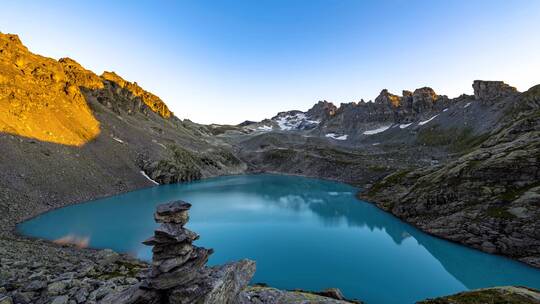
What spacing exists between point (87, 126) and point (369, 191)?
3480 inches

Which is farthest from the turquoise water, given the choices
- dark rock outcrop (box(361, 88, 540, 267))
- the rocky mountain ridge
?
the rocky mountain ridge

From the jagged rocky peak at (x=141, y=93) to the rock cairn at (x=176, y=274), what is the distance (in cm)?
15585

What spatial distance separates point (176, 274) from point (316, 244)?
2997 cm

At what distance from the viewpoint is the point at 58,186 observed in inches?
2238

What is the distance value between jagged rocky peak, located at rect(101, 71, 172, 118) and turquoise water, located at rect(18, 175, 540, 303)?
107 metres

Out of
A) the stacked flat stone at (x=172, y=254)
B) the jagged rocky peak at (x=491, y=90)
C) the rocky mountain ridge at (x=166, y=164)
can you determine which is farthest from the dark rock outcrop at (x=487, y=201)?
the jagged rocky peak at (x=491, y=90)

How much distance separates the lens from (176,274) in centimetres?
1429

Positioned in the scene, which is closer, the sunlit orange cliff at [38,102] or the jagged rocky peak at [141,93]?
the sunlit orange cliff at [38,102]

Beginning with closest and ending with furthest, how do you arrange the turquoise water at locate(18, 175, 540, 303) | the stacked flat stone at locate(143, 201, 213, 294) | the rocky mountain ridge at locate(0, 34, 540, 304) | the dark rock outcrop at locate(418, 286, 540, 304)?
the stacked flat stone at locate(143, 201, 213, 294), the dark rock outcrop at locate(418, 286, 540, 304), the turquoise water at locate(18, 175, 540, 303), the rocky mountain ridge at locate(0, 34, 540, 304)

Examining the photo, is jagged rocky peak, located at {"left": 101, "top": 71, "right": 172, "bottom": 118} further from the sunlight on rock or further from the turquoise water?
the turquoise water

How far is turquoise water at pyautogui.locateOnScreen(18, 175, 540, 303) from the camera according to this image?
29.7m

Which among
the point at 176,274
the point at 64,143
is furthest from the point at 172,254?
the point at 64,143

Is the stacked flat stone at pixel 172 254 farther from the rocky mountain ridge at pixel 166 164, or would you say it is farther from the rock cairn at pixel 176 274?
the rocky mountain ridge at pixel 166 164

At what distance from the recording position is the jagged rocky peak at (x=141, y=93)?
499 ft
